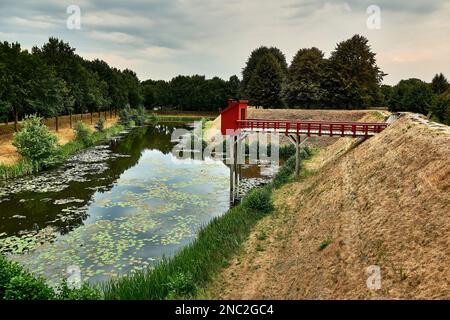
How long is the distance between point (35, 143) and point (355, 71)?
48674 millimetres

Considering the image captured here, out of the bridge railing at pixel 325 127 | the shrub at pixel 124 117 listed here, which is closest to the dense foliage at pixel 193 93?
the shrub at pixel 124 117

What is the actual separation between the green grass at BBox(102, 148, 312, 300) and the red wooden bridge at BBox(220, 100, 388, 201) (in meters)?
8.35

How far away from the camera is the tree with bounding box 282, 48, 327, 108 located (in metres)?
60.4

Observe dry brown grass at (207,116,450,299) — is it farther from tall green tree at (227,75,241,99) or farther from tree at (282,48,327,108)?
tall green tree at (227,75,241,99)

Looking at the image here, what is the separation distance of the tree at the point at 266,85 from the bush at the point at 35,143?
46.4 meters

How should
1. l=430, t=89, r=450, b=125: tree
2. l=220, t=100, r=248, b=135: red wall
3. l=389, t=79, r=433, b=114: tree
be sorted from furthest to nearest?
l=389, t=79, r=433, b=114: tree < l=430, t=89, r=450, b=125: tree < l=220, t=100, r=248, b=135: red wall

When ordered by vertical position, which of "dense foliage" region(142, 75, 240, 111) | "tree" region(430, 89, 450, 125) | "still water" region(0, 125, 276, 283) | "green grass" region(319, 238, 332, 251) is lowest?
"still water" region(0, 125, 276, 283)

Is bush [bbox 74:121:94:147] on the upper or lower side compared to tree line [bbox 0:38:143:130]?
lower

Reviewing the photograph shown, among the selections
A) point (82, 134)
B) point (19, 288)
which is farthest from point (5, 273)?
point (82, 134)

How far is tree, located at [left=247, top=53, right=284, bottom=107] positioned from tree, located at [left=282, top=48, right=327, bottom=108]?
8599 millimetres

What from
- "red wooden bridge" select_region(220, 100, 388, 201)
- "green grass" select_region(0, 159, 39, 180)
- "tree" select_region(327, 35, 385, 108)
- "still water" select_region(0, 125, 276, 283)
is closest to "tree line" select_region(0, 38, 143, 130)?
"green grass" select_region(0, 159, 39, 180)

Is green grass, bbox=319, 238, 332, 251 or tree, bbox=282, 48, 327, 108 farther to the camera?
tree, bbox=282, 48, 327, 108

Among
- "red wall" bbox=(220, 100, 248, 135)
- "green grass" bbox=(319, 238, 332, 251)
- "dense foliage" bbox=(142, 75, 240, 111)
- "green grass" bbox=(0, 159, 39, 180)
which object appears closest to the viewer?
"green grass" bbox=(319, 238, 332, 251)

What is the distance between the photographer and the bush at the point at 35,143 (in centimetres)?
3441
